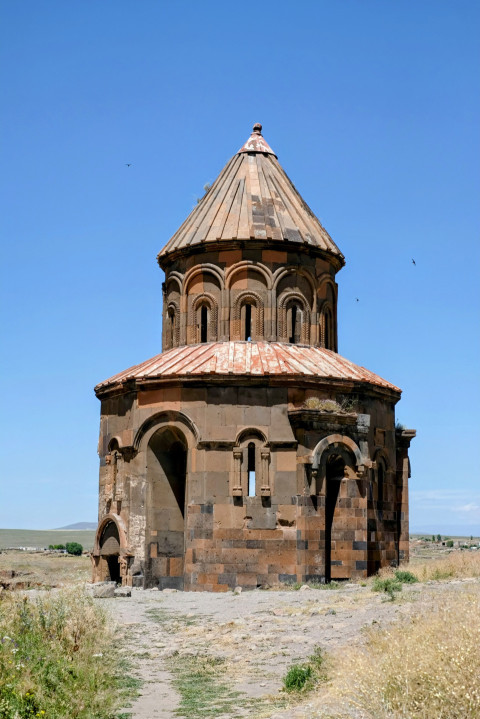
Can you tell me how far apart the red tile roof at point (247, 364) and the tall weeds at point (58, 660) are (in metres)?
7.72

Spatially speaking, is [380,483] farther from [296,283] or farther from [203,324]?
[203,324]

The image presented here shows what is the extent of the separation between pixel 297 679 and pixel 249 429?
10.3 metres

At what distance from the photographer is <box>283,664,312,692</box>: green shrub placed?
8820mm

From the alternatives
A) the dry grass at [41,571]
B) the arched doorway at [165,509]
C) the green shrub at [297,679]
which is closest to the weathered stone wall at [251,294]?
the arched doorway at [165,509]

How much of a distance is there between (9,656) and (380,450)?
13.4 m

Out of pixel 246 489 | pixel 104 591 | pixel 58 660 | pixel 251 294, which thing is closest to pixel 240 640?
pixel 58 660

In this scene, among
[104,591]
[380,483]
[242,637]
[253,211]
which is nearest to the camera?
[242,637]

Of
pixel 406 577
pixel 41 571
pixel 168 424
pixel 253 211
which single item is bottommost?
pixel 41 571

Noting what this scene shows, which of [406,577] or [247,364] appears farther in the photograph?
[247,364]

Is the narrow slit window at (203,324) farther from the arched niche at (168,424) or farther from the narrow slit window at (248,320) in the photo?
the arched niche at (168,424)

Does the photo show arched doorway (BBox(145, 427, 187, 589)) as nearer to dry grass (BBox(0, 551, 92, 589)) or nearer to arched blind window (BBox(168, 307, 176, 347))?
dry grass (BBox(0, 551, 92, 589))

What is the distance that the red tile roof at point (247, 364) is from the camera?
1928cm

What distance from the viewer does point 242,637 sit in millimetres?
11992

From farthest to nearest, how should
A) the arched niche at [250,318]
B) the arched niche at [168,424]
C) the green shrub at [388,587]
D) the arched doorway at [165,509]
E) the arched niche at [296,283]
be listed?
the arched niche at [296,283] → the arched niche at [250,318] → the arched doorway at [165,509] → the arched niche at [168,424] → the green shrub at [388,587]
